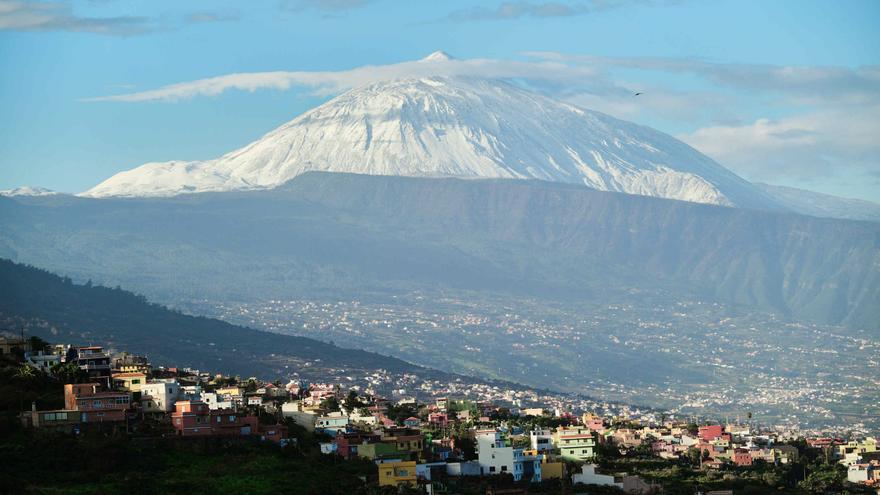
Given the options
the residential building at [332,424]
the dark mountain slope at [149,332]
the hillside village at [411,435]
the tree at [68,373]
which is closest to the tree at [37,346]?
the hillside village at [411,435]

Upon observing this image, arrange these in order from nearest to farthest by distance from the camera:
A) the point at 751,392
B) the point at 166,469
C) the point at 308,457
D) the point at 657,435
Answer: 1. the point at 166,469
2. the point at 308,457
3. the point at 657,435
4. the point at 751,392

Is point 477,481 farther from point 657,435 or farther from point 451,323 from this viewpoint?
point 451,323

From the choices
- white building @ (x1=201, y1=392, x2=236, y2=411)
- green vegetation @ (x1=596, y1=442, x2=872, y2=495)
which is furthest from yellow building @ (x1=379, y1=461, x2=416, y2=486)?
green vegetation @ (x1=596, y1=442, x2=872, y2=495)

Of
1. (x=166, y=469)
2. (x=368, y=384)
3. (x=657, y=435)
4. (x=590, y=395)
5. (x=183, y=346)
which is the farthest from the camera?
(x=590, y=395)

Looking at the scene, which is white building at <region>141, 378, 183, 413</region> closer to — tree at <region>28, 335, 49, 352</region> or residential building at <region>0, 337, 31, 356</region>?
residential building at <region>0, 337, 31, 356</region>

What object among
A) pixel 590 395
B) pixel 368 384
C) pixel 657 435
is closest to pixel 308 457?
pixel 657 435

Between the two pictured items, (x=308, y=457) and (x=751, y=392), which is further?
(x=751, y=392)

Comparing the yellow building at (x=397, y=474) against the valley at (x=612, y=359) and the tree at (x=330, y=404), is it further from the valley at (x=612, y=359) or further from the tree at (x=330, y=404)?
the valley at (x=612, y=359)
